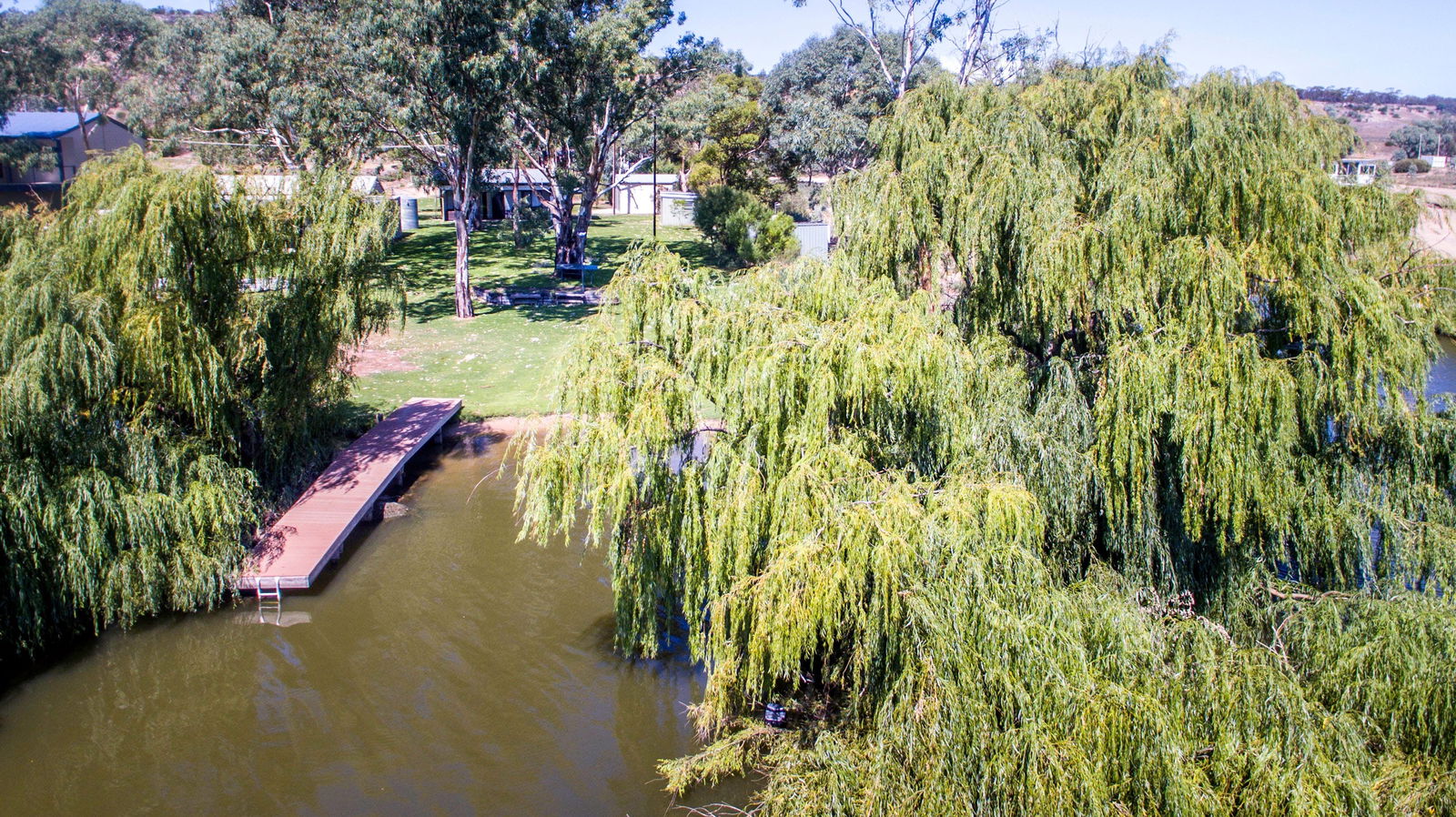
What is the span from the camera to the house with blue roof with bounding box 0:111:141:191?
47.7 m

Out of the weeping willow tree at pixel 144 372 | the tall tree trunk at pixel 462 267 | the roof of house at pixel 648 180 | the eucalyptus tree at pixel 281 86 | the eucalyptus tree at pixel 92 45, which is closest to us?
the weeping willow tree at pixel 144 372

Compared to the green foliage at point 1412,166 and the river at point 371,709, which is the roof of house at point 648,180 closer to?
the river at point 371,709

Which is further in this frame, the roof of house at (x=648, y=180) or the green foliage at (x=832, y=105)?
the roof of house at (x=648, y=180)

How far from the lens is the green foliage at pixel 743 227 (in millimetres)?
35250

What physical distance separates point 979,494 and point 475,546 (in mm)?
10146

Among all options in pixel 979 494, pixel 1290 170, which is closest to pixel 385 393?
pixel 979 494

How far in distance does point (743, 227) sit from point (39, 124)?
41445 millimetres

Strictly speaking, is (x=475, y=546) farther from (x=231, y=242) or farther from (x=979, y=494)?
(x=979, y=494)

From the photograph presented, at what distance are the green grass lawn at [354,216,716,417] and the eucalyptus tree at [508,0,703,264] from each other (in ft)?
12.7

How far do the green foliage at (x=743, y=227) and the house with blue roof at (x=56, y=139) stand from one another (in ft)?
105

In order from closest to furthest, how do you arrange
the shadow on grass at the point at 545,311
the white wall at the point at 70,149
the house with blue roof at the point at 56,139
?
the shadow on grass at the point at 545,311, the house with blue roof at the point at 56,139, the white wall at the point at 70,149

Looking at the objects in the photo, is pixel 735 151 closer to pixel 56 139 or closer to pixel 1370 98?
pixel 56 139

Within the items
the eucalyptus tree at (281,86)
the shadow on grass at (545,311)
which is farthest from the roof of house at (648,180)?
the shadow on grass at (545,311)

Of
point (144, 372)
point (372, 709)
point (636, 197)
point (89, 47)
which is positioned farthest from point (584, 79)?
point (89, 47)
